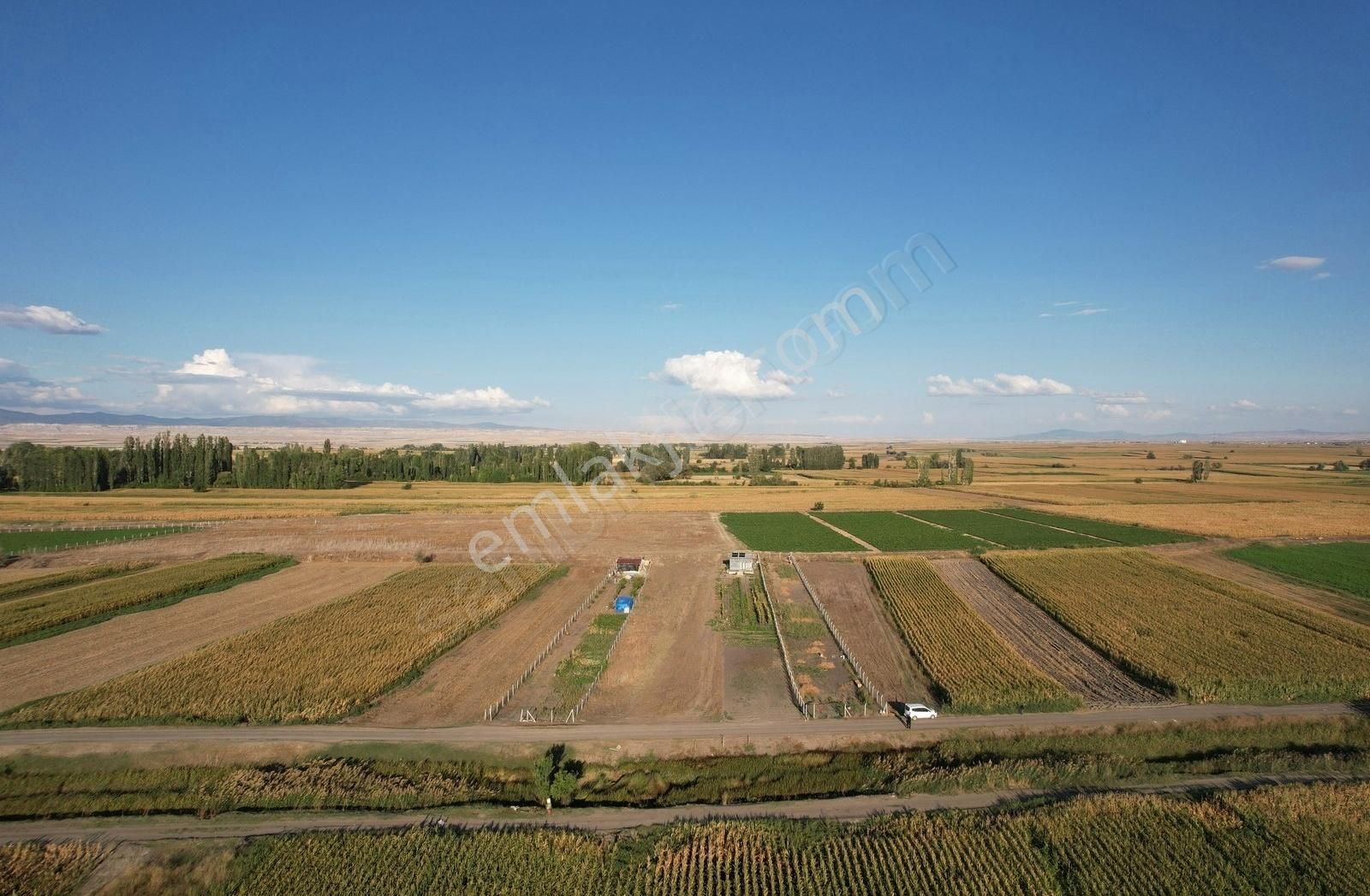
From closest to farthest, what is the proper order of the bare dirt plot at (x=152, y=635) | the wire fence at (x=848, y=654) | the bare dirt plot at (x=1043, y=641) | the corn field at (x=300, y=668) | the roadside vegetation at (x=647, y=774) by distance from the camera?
the roadside vegetation at (x=647, y=774), the corn field at (x=300, y=668), the wire fence at (x=848, y=654), the bare dirt plot at (x=1043, y=641), the bare dirt plot at (x=152, y=635)

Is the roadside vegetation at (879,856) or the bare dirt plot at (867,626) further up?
the bare dirt plot at (867,626)

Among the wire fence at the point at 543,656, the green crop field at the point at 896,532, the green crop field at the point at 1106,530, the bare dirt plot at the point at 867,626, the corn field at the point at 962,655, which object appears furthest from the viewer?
the green crop field at the point at 1106,530

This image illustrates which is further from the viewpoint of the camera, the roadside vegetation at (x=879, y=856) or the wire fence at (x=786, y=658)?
the wire fence at (x=786, y=658)

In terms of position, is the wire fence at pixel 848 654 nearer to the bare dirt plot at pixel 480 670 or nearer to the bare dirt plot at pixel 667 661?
the bare dirt plot at pixel 667 661

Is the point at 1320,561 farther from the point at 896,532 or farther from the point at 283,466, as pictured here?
the point at 283,466

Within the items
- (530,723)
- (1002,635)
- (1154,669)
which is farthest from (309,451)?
(1154,669)

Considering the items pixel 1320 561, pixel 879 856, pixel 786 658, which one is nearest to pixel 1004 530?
pixel 1320 561

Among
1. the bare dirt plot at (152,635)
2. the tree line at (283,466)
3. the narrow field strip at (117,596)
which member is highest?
the tree line at (283,466)

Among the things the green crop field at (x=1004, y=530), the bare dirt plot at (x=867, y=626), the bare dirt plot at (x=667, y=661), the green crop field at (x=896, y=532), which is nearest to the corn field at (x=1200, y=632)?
the green crop field at (x=896, y=532)
